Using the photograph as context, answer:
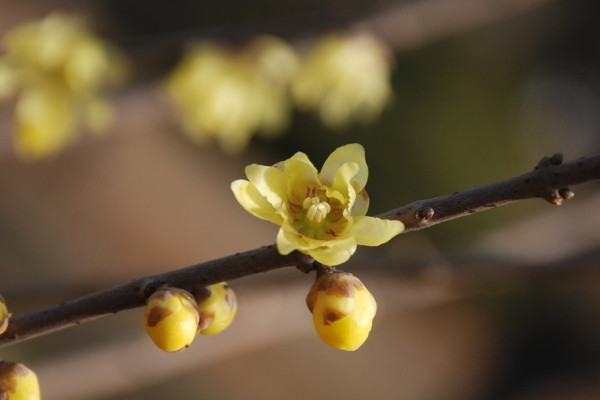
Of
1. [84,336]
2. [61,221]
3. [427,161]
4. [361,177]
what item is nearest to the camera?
[361,177]

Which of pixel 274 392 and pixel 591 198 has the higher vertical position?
pixel 274 392

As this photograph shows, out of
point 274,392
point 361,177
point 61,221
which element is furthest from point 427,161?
point 361,177

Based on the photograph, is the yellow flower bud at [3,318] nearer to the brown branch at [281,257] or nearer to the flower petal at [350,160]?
the brown branch at [281,257]

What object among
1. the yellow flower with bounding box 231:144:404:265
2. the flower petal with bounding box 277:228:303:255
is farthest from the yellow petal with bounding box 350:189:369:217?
the flower petal with bounding box 277:228:303:255

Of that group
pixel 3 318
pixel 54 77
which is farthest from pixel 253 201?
pixel 54 77

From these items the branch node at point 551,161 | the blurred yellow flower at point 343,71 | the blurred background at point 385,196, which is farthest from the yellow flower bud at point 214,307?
the blurred background at point 385,196

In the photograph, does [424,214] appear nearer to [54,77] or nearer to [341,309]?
[341,309]

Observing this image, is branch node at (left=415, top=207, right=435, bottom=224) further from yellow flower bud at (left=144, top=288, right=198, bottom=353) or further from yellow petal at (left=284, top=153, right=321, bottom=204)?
yellow flower bud at (left=144, top=288, right=198, bottom=353)

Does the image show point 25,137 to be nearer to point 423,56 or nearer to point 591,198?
point 591,198
